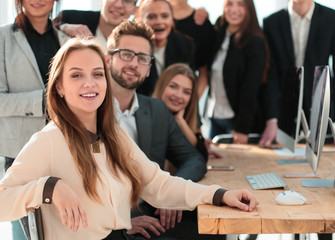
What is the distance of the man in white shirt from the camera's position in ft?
11.4

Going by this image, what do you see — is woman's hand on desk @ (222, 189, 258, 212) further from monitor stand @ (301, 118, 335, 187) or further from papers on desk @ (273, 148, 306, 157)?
papers on desk @ (273, 148, 306, 157)

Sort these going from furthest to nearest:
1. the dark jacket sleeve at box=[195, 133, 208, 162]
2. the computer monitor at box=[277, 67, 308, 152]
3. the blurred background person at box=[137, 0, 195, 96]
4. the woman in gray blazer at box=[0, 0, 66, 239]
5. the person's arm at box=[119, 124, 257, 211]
Answer: 1. the blurred background person at box=[137, 0, 195, 96]
2. the dark jacket sleeve at box=[195, 133, 208, 162]
3. the computer monitor at box=[277, 67, 308, 152]
4. the woman in gray blazer at box=[0, 0, 66, 239]
5. the person's arm at box=[119, 124, 257, 211]

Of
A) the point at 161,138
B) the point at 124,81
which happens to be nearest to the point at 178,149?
the point at 161,138

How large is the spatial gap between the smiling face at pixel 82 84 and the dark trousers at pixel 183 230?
0.60 m

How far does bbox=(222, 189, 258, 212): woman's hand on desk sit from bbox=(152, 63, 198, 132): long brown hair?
1221mm

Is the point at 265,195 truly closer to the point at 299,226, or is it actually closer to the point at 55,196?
the point at 299,226

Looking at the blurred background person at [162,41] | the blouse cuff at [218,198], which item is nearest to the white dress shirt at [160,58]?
the blurred background person at [162,41]

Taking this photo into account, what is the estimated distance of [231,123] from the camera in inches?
147

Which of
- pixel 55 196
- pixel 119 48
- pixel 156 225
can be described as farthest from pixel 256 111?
pixel 55 196

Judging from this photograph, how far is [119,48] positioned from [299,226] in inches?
54.5

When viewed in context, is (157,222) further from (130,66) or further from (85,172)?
(130,66)

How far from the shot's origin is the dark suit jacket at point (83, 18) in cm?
300

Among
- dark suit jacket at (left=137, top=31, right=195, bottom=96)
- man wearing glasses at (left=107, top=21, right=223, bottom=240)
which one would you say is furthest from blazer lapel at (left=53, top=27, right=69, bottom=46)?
dark suit jacket at (left=137, top=31, right=195, bottom=96)

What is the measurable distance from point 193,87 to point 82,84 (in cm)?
133
